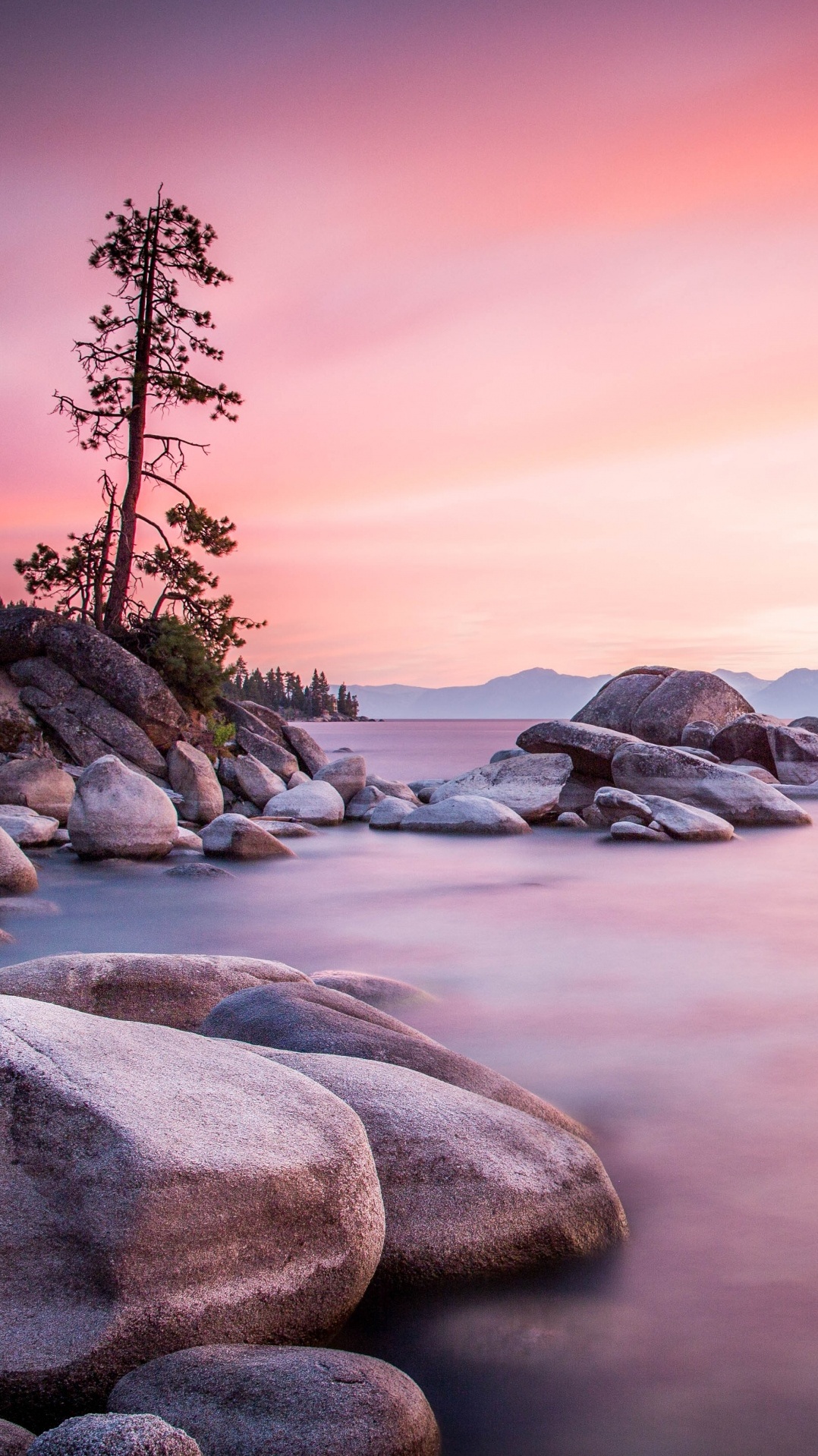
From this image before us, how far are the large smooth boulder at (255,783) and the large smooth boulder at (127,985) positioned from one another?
15.3 m

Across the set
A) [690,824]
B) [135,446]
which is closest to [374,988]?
[690,824]

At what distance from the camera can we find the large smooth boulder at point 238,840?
15.2 metres

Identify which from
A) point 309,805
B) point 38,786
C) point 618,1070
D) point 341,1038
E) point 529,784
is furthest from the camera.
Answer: point 309,805

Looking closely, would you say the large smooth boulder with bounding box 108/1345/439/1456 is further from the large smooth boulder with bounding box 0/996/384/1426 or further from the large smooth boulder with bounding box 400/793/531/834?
the large smooth boulder with bounding box 400/793/531/834

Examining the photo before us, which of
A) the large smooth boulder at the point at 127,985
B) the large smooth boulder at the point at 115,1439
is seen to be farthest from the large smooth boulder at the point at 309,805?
the large smooth boulder at the point at 115,1439

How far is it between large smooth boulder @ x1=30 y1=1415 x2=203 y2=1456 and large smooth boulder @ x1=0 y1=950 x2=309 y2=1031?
3167 millimetres

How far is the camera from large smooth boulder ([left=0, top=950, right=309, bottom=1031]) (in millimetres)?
5305

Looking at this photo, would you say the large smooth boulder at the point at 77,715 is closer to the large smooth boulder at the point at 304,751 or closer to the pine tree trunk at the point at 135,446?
the pine tree trunk at the point at 135,446

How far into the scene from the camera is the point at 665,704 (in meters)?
29.9

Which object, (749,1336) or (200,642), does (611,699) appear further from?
(749,1336)

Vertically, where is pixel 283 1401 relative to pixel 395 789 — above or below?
above

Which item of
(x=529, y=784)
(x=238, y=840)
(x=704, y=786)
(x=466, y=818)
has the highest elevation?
(x=704, y=786)

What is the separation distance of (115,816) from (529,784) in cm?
896

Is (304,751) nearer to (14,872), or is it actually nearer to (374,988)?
(14,872)
